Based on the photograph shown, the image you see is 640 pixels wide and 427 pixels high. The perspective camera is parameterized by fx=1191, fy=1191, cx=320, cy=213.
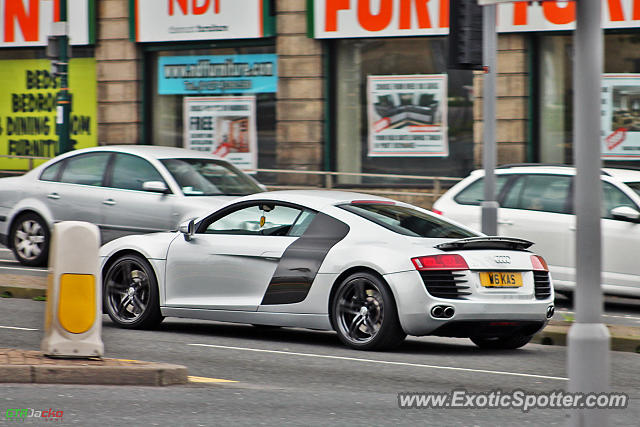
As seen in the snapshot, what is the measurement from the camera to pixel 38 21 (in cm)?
2497

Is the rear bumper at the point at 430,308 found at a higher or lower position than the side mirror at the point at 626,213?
lower

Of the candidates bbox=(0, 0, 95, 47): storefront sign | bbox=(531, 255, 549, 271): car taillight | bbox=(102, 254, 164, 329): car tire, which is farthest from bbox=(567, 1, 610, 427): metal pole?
bbox=(0, 0, 95, 47): storefront sign

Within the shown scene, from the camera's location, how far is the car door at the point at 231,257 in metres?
9.92

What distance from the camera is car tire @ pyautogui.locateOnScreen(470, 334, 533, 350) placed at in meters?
9.85

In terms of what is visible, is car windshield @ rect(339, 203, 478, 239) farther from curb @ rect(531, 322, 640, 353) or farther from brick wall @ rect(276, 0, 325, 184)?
brick wall @ rect(276, 0, 325, 184)

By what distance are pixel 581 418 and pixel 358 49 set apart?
711 inches

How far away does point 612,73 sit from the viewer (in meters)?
20.4

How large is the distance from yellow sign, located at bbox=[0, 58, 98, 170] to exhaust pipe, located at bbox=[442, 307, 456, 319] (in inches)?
666

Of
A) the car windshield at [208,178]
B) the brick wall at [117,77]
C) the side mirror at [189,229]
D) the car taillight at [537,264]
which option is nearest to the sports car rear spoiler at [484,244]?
the car taillight at [537,264]

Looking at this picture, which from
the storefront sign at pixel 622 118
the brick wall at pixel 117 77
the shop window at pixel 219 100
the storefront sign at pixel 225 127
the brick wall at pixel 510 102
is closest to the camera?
the storefront sign at pixel 622 118

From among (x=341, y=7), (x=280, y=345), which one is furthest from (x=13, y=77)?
(x=280, y=345)

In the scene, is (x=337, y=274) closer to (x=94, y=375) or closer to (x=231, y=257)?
(x=231, y=257)

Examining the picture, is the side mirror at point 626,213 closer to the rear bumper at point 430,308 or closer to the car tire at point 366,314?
the rear bumper at point 430,308

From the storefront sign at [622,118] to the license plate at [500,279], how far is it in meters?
11.5
